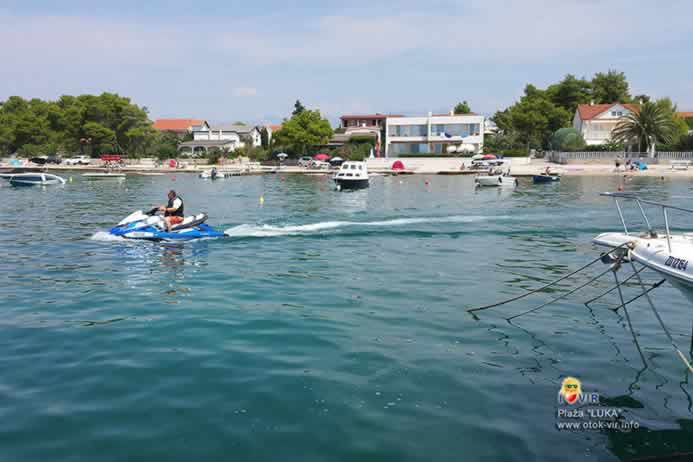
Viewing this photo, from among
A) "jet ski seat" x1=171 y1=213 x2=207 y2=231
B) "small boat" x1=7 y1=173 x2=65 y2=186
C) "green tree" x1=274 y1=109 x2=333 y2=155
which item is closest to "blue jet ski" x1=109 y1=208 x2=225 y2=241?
"jet ski seat" x1=171 y1=213 x2=207 y2=231

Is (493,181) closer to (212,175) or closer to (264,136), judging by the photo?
(212,175)

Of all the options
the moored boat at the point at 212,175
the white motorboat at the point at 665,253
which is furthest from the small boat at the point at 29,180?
the white motorboat at the point at 665,253

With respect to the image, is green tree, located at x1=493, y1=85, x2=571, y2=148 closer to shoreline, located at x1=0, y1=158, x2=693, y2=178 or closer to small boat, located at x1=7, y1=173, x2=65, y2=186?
shoreline, located at x1=0, y1=158, x2=693, y2=178

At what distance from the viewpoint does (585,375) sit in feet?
29.4

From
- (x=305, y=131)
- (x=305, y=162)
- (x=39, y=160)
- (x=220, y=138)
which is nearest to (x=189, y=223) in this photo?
(x=305, y=162)

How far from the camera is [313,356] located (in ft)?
32.0

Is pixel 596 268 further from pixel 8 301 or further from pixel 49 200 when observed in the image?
pixel 49 200

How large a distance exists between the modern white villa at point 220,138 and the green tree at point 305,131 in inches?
814

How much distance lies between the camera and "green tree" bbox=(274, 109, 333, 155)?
10012 centimetres

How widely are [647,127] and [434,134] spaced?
3611 cm

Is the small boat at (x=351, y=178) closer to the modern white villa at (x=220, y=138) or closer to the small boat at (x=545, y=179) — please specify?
the small boat at (x=545, y=179)

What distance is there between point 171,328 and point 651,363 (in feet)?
29.1

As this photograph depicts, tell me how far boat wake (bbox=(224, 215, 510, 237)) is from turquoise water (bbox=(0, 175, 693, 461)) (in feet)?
9.74

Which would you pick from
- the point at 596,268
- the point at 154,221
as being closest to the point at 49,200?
the point at 154,221
